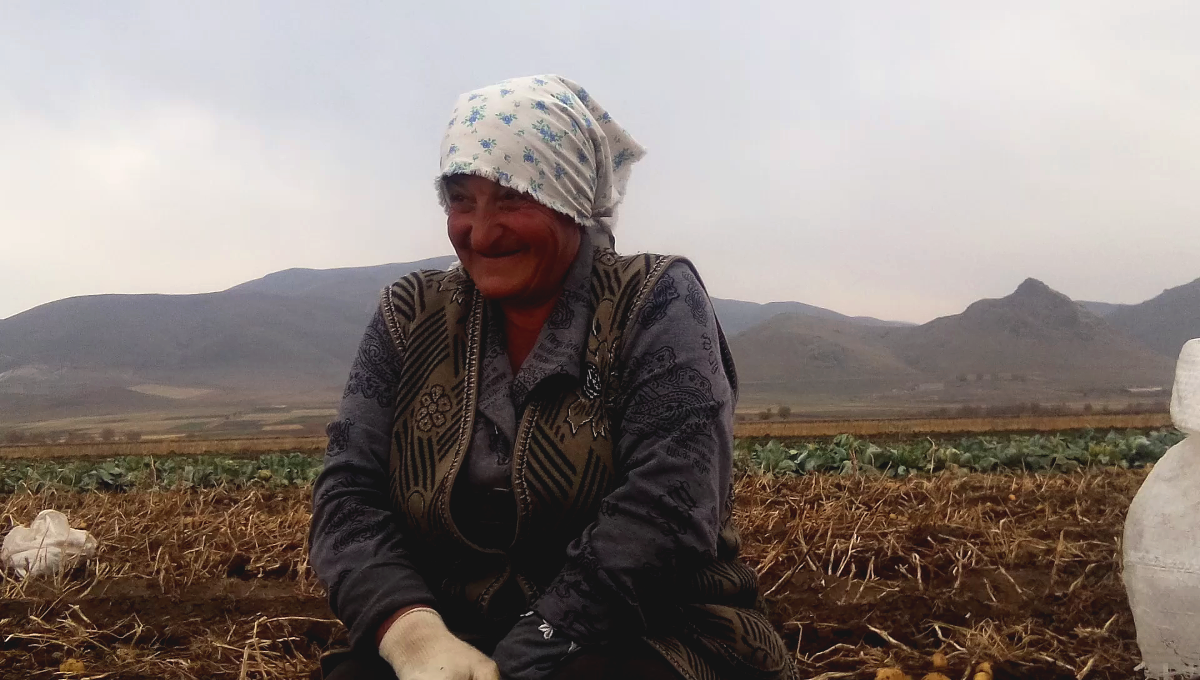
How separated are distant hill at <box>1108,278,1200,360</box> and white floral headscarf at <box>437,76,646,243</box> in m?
44.9

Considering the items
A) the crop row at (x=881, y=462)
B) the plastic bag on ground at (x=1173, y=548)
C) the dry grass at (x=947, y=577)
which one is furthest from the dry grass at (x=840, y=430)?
the plastic bag on ground at (x=1173, y=548)

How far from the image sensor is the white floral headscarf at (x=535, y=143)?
166 centimetres

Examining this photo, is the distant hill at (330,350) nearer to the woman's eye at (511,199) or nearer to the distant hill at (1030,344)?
the distant hill at (1030,344)

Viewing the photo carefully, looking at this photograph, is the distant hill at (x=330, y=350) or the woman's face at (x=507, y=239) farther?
the distant hill at (x=330, y=350)

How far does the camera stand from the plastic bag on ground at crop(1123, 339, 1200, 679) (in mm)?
2209

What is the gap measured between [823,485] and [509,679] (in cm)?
439

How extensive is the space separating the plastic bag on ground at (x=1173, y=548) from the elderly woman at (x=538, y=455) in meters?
1.13

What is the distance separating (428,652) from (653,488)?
0.49 meters

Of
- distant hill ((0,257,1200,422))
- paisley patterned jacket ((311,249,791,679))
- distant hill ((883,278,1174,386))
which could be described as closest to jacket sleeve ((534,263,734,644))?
paisley patterned jacket ((311,249,791,679))

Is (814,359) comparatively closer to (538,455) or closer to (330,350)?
(330,350)

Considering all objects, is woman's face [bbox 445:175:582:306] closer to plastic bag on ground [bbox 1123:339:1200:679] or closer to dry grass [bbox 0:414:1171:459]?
plastic bag on ground [bbox 1123:339:1200:679]

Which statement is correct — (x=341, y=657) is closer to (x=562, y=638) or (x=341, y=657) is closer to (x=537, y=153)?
(x=562, y=638)

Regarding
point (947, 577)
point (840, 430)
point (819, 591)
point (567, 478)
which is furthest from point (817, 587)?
point (840, 430)

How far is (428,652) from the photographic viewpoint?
1527mm
